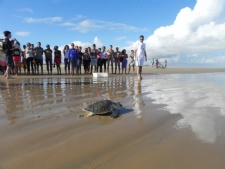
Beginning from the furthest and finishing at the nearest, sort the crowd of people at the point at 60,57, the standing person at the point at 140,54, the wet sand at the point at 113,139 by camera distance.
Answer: the crowd of people at the point at 60,57 → the standing person at the point at 140,54 → the wet sand at the point at 113,139

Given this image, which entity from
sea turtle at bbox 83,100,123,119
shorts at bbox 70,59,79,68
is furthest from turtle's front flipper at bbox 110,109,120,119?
shorts at bbox 70,59,79,68

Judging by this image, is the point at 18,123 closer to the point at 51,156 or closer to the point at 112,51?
the point at 51,156

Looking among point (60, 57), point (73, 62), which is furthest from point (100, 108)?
point (60, 57)

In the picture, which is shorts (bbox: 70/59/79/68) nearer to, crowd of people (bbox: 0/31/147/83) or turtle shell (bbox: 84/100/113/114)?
crowd of people (bbox: 0/31/147/83)

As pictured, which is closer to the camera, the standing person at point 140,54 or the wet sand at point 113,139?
the wet sand at point 113,139

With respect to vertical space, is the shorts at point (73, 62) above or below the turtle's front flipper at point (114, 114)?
above

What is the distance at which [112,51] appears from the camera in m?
13.5

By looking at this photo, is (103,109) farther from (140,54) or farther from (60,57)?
(60,57)

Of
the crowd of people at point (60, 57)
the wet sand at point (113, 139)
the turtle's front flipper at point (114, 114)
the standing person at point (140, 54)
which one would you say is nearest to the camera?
the wet sand at point (113, 139)

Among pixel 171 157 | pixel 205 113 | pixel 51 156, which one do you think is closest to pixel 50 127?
pixel 51 156

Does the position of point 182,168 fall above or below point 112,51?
below

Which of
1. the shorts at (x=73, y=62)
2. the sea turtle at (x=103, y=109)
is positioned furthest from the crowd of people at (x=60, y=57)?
the sea turtle at (x=103, y=109)

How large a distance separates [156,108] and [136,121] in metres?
0.81

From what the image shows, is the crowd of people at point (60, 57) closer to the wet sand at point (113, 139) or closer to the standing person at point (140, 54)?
the standing person at point (140, 54)
